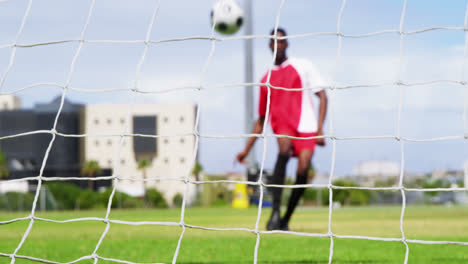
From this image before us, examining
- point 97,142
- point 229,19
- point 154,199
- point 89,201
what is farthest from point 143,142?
point 229,19

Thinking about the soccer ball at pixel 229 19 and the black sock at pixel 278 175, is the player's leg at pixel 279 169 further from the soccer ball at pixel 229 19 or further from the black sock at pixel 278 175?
the soccer ball at pixel 229 19

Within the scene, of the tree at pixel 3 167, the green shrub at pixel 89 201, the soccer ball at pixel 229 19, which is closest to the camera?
the soccer ball at pixel 229 19

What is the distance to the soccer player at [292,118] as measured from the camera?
169 inches

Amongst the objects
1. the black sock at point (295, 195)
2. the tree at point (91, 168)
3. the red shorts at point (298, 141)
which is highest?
the red shorts at point (298, 141)

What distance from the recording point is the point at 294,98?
439cm

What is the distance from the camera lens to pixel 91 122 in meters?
63.6

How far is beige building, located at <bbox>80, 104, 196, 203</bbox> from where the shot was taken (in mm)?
63469

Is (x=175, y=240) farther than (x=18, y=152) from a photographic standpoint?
No

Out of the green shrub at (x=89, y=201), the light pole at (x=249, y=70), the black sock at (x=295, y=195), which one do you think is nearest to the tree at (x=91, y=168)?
Answer: the green shrub at (x=89, y=201)

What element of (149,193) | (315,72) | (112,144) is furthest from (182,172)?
(315,72)

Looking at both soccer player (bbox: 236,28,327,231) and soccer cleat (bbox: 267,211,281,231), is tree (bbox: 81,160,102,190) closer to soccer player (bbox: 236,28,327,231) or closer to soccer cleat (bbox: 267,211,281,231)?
soccer player (bbox: 236,28,327,231)

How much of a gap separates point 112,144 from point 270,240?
6187 cm

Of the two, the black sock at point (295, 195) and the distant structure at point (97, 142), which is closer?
the black sock at point (295, 195)

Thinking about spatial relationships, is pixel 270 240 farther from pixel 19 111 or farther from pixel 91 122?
pixel 91 122
